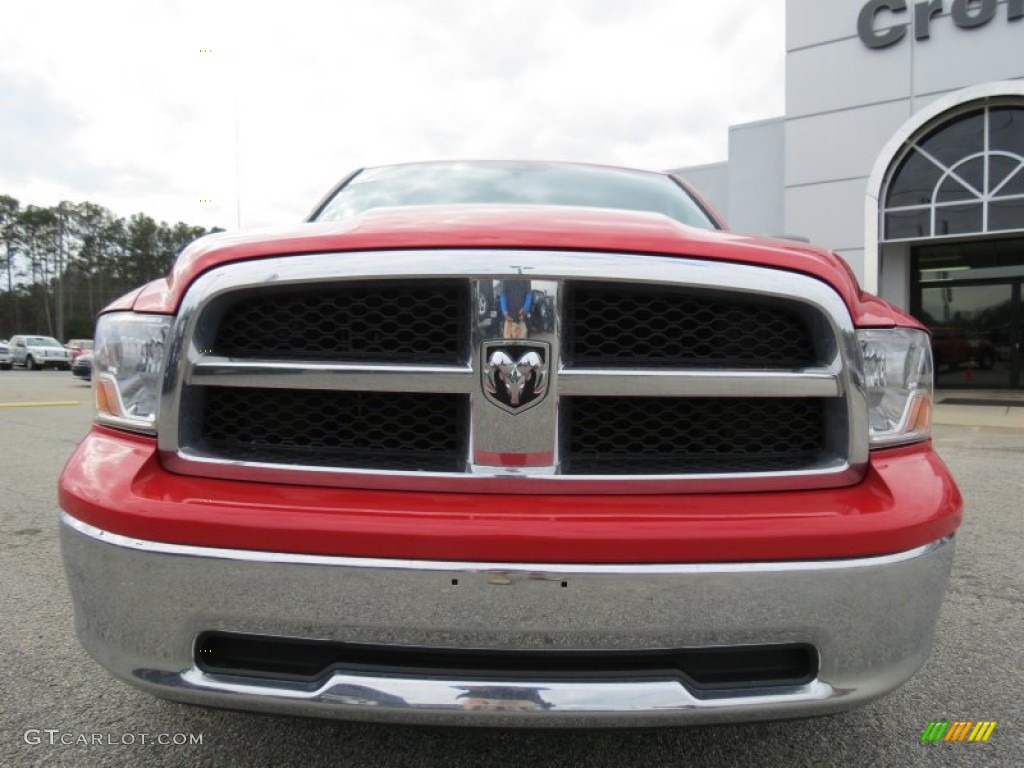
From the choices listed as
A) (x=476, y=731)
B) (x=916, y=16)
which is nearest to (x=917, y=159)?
(x=916, y=16)

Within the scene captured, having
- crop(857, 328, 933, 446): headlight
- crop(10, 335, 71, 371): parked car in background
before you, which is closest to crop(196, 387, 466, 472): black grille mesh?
crop(857, 328, 933, 446): headlight

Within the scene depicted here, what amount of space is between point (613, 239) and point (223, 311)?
817mm

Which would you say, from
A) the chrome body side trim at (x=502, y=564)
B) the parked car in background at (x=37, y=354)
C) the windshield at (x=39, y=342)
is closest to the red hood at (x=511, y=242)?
the chrome body side trim at (x=502, y=564)

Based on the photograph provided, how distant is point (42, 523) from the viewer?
3.94 metres

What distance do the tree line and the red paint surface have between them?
7105cm

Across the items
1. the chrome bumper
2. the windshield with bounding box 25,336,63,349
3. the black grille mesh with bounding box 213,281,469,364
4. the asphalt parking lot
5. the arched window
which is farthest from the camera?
the windshield with bounding box 25,336,63,349

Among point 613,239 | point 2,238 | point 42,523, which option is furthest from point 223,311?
point 2,238

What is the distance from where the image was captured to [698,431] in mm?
1458

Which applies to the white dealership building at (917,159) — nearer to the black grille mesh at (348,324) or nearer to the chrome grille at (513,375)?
the chrome grille at (513,375)

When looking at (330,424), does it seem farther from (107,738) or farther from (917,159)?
(917,159)

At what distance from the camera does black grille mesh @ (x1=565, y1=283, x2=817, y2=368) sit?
1.40 meters

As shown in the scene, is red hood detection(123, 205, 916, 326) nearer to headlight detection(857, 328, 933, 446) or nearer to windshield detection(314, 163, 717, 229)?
headlight detection(857, 328, 933, 446)

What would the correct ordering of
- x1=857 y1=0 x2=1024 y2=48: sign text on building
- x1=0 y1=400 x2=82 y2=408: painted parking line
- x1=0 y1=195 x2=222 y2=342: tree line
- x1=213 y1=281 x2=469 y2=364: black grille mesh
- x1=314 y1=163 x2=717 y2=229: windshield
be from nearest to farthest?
1. x1=213 y1=281 x2=469 y2=364: black grille mesh
2. x1=314 y1=163 x2=717 y2=229: windshield
3. x1=0 y1=400 x2=82 y2=408: painted parking line
4. x1=857 y1=0 x2=1024 y2=48: sign text on building
5. x1=0 y1=195 x2=222 y2=342: tree line

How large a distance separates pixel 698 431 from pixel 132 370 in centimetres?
121
